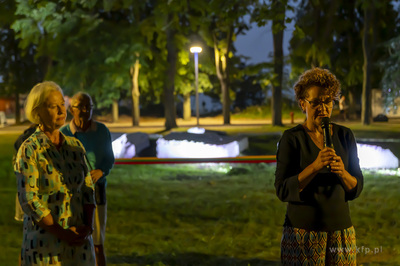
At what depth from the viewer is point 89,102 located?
181 inches

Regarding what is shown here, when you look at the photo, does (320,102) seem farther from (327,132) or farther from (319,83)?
(327,132)

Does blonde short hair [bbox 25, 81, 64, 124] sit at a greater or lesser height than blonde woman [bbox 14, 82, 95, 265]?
greater

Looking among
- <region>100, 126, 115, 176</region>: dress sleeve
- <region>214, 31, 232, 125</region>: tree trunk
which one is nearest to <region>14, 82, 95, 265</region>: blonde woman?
<region>100, 126, 115, 176</region>: dress sleeve

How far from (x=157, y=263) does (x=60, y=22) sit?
23.8 m

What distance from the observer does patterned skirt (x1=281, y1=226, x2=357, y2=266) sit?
8.93 feet

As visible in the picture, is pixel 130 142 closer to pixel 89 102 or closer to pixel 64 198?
pixel 89 102

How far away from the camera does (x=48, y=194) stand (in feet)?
8.71

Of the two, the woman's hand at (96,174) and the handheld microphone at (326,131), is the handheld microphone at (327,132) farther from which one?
the woman's hand at (96,174)

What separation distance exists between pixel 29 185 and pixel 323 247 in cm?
156

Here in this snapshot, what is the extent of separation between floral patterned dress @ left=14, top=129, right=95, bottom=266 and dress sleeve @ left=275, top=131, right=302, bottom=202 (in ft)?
3.57

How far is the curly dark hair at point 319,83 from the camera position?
2.73m

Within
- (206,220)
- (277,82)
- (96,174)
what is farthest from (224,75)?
(96,174)

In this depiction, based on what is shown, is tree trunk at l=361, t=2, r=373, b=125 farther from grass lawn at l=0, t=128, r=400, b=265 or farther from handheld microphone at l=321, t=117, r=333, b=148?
handheld microphone at l=321, t=117, r=333, b=148

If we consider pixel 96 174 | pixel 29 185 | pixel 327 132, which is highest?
pixel 327 132
